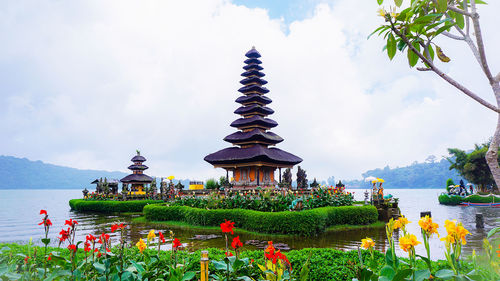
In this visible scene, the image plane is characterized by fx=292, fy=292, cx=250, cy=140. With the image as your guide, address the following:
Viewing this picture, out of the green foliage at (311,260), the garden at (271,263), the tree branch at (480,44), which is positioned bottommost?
the green foliage at (311,260)

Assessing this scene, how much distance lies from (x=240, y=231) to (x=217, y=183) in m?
17.4

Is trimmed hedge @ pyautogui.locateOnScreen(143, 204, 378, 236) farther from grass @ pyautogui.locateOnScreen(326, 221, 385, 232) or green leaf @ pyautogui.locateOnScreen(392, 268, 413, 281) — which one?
green leaf @ pyautogui.locateOnScreen(392, 268, 413, 281)

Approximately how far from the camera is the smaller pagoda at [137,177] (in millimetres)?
38875

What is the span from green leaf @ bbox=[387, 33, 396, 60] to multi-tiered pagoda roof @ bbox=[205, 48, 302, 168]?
70.6ft

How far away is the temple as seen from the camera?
2688 cm

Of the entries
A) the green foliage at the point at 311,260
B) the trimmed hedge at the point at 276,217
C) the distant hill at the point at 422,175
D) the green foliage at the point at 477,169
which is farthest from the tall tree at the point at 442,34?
the distant hill at the point at 422,175

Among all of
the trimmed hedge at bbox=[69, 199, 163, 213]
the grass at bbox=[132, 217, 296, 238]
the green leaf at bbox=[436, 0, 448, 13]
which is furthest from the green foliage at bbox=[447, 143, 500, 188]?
the green leaf at bbox=[436, 0, 448, 13]

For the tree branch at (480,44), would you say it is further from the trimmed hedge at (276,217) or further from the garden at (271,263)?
the trimmed hedge at (276,217)

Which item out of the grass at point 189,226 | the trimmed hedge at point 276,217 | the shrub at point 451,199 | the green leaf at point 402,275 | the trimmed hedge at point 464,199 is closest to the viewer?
the green leaf at point 402,275

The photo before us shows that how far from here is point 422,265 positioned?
3.93 metres

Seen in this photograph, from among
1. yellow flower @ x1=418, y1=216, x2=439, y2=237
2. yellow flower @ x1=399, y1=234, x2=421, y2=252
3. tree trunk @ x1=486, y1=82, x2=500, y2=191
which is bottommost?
yellow flower @ x1=399, y1=234, x2=421, y2=252

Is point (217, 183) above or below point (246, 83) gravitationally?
below

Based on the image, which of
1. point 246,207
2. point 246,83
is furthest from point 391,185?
point 246,207

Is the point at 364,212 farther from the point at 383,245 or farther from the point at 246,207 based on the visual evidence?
the point at 246,207
